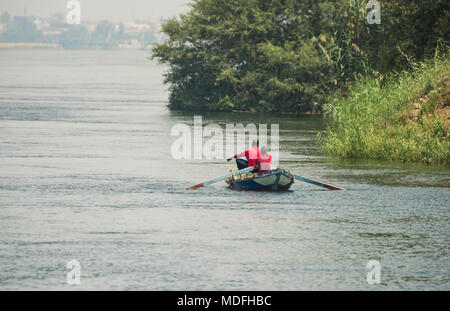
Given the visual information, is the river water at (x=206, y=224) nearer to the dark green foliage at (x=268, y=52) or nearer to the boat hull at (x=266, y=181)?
the boat hull at (x=266, y=181)

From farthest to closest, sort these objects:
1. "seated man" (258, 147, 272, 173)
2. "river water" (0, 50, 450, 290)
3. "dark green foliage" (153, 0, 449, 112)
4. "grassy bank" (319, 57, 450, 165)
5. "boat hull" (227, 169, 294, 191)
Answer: "dark green foliage" (153, 0, 449, 112) → "grassy bank" (319, 57, 450, 165) → "seated man" (258, 147, 272, 173) → "boat hull" (227, 169, 294, 191) → "river water" (0, 50, 450, 290)

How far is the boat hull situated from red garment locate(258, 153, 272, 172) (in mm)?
449

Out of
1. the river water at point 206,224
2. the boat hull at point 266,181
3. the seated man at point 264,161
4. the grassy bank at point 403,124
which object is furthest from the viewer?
the grassy bank at point 403,124

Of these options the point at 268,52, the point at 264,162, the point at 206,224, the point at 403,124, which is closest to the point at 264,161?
the point at 264,162

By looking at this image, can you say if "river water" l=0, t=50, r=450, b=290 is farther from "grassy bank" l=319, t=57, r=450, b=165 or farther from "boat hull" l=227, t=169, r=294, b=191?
"grassy bank" l=319, t=57, r=450, b=165

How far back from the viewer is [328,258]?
24.1 meters

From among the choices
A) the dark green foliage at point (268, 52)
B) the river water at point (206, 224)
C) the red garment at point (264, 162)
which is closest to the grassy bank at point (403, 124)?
the river water at point (206, 224)

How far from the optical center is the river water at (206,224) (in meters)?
22.2

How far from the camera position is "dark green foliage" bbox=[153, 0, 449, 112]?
75.7 meters

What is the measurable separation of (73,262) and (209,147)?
29.2m

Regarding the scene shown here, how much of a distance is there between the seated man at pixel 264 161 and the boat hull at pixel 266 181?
0.45m

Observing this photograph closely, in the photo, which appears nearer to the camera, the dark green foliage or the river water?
the river water

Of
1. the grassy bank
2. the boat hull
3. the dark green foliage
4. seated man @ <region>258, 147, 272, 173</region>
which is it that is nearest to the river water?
the boat hull
